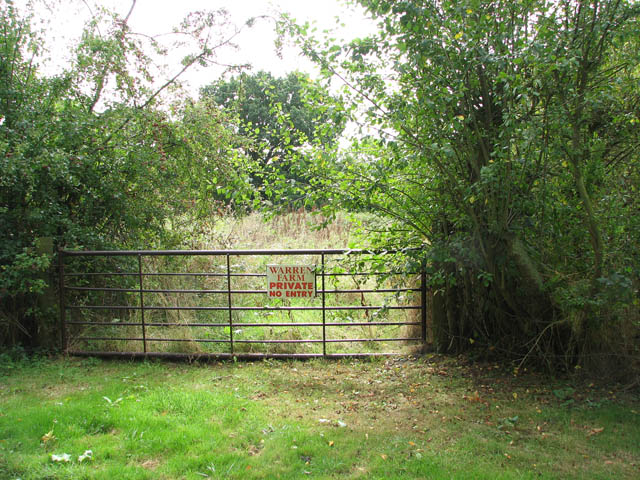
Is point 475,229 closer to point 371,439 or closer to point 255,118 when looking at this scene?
point 371,439

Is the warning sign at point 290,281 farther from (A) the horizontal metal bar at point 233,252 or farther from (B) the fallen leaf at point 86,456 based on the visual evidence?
(B) the fallen leaf at point 86,456

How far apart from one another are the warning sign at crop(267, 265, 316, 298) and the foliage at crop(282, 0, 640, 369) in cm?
133

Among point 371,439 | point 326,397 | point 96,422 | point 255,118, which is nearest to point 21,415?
point 96,422

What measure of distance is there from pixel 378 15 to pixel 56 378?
17.7ft

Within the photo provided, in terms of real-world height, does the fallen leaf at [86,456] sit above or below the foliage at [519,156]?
below

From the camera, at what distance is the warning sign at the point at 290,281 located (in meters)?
5.88

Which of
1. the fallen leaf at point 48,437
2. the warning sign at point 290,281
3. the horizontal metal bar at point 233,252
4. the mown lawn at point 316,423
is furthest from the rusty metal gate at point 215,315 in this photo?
the fallen leaf at point 48,437

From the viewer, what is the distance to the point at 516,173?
439 centimetres

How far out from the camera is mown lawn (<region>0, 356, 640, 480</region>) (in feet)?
11.1

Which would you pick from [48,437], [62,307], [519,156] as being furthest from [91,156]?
[519,156]

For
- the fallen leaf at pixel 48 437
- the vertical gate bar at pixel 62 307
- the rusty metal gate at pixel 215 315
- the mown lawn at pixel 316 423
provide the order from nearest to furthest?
the mown lawn at pixel 316 423 < the fallen leaf at pixel 48 437 < the rusty metal gate at pixel 215 315 < the vertical gate bar at pixel 62 307

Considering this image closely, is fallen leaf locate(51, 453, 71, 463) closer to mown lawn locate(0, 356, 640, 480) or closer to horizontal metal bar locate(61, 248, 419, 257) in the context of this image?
mown lawn locate(0, 356, 640, 480)

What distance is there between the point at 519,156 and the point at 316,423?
10.3ft

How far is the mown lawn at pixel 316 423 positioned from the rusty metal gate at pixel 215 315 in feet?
1.60
